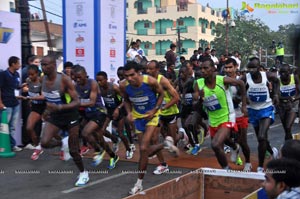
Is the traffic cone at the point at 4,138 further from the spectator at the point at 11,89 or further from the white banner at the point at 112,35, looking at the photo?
the white banner at the point at 112,35

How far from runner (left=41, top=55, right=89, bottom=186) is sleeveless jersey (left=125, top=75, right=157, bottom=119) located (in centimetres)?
83

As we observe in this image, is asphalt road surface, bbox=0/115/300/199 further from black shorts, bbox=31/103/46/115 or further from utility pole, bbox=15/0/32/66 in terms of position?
utility pole, bbox=15/0/32/66

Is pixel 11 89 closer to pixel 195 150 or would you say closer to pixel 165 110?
pixel 165 110

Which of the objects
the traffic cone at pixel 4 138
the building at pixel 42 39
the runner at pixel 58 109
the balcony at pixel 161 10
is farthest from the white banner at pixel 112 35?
the balcony at pixel 161 10

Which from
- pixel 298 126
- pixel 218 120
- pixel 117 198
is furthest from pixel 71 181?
pixel 298 126

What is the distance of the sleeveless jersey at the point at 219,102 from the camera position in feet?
21.4

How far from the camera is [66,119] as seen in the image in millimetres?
6691

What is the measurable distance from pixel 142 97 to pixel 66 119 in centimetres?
124

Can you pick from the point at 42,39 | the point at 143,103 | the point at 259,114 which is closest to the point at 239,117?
the point at 259,114

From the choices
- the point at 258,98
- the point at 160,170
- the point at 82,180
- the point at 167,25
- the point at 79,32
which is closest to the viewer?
the point at 82,180

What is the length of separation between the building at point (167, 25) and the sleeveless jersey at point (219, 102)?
2025 inches

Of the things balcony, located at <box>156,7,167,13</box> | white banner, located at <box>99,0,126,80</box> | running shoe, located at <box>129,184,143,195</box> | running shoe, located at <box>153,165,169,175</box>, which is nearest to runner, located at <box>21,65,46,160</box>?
white banner, located at <box>99,0,126,80</box>

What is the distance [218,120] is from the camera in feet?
21.6

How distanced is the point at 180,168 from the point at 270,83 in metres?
2.19
